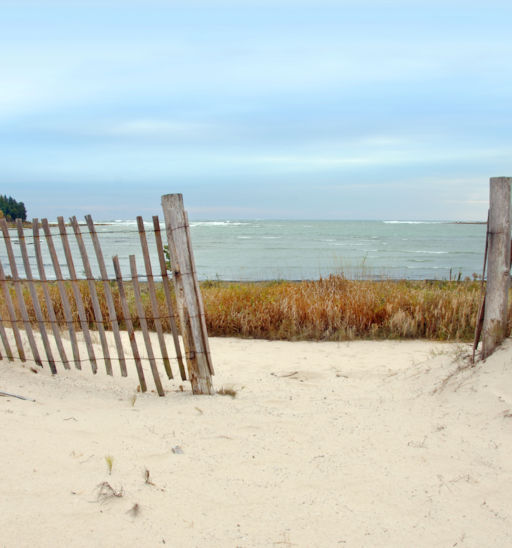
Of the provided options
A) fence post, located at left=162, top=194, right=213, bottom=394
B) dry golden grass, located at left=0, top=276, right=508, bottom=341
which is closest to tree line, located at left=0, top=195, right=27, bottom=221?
dry golden grass, located at left=0, top=276, right=508, bottom=341

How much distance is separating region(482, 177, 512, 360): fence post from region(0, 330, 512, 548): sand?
158 mm

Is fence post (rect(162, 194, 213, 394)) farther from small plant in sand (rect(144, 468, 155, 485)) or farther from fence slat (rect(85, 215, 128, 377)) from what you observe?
small plant in sand (rect(144, 468, 155, 485))

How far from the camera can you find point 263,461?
3.18m

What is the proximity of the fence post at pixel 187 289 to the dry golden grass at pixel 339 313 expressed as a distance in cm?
304

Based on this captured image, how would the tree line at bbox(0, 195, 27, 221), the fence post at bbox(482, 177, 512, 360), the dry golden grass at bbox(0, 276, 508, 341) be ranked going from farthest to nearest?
the tree line at bbox(0, 195, 27, 221)
the dry golden grass at bbox(0, 276, 508, 341)
the fence post at bbox(482, 177, 512, 360)

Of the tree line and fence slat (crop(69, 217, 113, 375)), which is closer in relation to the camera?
fence slat (crop(69, 217, 113, 375))

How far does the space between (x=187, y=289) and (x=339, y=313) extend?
3.62 m

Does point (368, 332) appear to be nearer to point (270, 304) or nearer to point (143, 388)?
point (270, 304)

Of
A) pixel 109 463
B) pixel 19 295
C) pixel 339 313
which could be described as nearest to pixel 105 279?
pixel 19 295

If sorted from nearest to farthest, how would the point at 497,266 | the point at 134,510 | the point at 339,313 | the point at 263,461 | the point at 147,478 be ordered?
the point at 134,510 < the point at 147,478 < the point at 263,461 < the point at 497,266 < the point at 339,313

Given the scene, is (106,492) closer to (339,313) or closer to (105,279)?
(105,279)

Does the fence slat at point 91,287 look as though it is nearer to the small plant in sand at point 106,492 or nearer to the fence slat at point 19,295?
the fence slat at point 19,295

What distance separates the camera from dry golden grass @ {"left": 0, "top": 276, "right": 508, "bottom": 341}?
281 inches

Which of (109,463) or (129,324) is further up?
(129,324)
